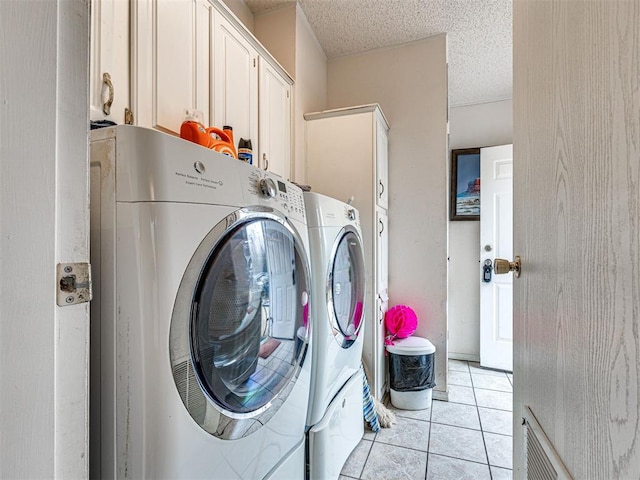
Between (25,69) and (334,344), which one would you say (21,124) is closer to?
(25,69)

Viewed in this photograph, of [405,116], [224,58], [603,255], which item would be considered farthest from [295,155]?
[603,255]

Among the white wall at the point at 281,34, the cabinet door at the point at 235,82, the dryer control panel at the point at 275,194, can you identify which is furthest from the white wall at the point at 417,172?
the dryer control panel at the point at 275,194

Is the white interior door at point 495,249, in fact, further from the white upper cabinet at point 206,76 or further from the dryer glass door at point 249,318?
the dryer glass door at point 249,318

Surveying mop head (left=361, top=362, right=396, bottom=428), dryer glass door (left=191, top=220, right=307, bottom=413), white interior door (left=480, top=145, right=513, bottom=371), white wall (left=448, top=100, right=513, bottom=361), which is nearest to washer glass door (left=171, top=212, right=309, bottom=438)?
dryer glass door (left=191, top=220, right=307, bottom=413)

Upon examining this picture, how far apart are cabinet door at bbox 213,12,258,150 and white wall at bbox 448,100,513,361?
2.43 m

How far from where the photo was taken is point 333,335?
54.7 inches

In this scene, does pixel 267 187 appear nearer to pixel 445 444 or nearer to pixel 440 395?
pixel 445 444

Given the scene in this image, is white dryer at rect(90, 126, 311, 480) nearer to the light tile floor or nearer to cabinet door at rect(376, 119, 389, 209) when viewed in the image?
the light tile floor

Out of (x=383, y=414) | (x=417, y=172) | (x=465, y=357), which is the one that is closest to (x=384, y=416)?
(x=383, y=414)

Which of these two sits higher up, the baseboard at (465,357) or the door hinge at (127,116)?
the door hinge at (127,116)

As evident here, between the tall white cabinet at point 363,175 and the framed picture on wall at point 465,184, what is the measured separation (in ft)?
4.54

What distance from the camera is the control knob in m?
0.91

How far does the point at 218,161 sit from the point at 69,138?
1.12ft

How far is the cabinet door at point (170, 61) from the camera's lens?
1.11m
